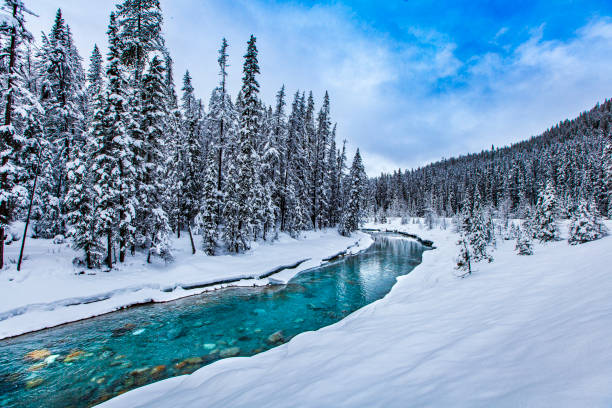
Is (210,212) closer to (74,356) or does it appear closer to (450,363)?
(74,356)

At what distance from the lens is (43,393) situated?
733cm

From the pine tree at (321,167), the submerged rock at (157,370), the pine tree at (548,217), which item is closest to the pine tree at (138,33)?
the submerged rock at (157,370)

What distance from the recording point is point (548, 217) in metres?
23.5

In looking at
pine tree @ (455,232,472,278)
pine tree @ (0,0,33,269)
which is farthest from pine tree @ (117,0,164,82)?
pine tree @ (455,232,472,278)

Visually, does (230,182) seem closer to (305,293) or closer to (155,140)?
(155,140)

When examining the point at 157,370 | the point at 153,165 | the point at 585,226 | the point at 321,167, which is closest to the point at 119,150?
the point at 153,165

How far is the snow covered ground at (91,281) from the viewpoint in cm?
1147

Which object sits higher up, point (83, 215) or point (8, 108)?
point (8, 108)

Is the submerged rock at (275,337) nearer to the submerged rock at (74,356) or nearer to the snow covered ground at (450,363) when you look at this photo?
the snow covered ground at (450,363)

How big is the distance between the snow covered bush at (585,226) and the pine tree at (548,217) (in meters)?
4.68

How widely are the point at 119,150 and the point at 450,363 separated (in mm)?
20550

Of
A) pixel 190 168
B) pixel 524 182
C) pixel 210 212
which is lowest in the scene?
pixel 210 212

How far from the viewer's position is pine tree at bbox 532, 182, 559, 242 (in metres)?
23.3

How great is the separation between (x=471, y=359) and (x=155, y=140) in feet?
74.7
